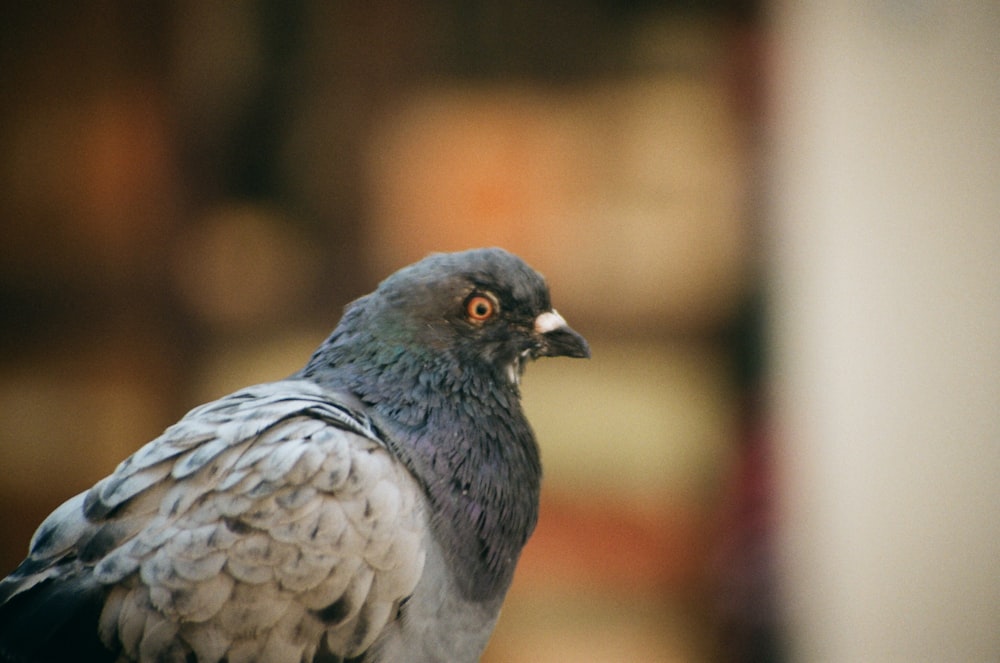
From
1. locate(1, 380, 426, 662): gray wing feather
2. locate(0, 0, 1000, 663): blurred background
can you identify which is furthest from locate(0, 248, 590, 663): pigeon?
locate(0, 0, 1000, 663): blurred background

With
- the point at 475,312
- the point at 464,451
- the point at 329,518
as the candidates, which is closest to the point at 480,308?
the point at 475,312

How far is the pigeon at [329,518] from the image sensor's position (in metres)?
1.21

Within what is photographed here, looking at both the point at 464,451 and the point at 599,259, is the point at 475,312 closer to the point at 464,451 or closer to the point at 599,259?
the point at 464,451

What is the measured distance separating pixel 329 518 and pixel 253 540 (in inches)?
4.3

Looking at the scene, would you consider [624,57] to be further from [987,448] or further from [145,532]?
[145,532]

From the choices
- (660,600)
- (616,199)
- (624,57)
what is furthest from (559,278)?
(660,600)

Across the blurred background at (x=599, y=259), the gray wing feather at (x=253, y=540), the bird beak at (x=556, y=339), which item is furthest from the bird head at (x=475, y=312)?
the blurred background at (x=599, y=259)

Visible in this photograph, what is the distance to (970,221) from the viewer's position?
8.30 feet

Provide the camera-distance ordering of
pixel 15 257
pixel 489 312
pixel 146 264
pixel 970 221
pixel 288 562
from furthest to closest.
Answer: pixel 146 264, pixel 15 257, pixel 970 221, pixel 489 312, pixel 288 562

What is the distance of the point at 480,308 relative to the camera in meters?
1.54

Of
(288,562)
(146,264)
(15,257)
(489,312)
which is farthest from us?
(146,264)

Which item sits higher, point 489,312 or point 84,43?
point 84,43

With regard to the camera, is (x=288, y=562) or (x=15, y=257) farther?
(x=15, y=257)

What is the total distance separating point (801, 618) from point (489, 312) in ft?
6.05
